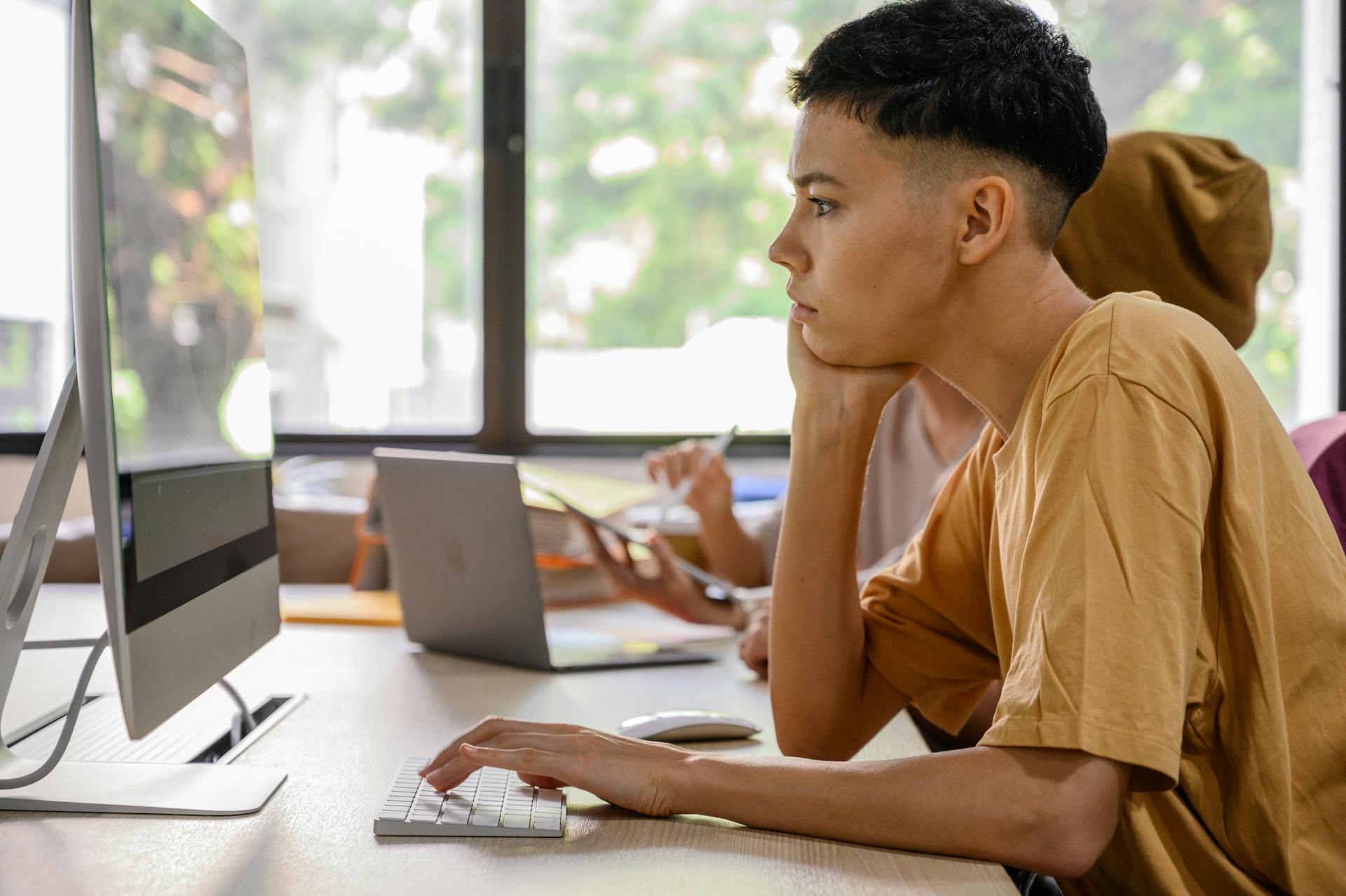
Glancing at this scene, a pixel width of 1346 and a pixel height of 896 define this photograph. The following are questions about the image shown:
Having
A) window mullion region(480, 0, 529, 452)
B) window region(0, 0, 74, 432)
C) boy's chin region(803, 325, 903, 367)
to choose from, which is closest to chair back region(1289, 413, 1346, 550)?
boy's chin region(803, 325, 903, 367)

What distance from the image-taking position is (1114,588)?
65 centimetres

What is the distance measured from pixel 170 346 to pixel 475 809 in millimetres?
392

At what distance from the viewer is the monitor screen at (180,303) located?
2.29 feet

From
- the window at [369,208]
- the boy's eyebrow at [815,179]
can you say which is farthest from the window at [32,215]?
the boy's eyebrow at [815,179]

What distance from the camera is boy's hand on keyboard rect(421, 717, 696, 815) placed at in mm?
762

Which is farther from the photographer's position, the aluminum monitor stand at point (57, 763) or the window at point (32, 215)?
the window at point (32, 215)

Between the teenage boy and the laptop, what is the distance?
0.35 m

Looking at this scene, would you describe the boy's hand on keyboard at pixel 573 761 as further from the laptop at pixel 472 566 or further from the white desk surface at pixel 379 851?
the laptop at pixel 472 566

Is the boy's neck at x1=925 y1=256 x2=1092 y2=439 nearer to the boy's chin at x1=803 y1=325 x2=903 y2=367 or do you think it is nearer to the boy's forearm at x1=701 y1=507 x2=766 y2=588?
the boy's chin at x1=803 y1=325 x2=903 y2=367

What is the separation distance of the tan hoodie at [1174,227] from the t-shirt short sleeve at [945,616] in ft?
0.83

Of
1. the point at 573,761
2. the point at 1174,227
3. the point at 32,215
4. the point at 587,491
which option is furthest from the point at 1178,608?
the point at 32,215

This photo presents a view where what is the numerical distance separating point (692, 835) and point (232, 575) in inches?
17.4

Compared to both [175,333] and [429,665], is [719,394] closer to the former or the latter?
[429,665]

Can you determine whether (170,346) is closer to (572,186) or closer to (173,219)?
(173,219)
